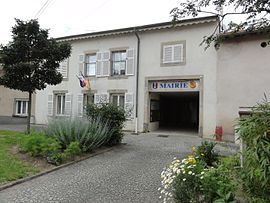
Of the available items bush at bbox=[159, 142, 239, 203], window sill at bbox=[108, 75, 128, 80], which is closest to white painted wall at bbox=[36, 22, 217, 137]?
window sill at bbox=[108, 75, 128, 80]

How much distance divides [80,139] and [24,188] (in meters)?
2.65

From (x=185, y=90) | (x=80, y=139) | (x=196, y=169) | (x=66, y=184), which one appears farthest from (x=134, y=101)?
(x=196, y=169)

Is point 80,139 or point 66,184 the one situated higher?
point 80,139

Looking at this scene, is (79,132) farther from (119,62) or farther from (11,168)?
(119,62)

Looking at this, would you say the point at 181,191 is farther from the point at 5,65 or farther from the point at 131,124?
the point at 131,124

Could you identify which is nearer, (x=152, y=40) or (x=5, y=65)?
(x=5, y=65)

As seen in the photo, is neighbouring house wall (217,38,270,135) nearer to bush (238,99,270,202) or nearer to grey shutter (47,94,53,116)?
bush (238,99,270,202)

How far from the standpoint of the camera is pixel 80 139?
665cm

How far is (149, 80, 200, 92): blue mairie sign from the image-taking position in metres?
11.8

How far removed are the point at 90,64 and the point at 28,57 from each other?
607cm

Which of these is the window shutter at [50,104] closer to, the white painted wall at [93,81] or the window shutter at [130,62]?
the white painted wall at [93,81]

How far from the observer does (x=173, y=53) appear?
39.7 ft

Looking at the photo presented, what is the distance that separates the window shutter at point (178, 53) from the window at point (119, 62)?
320 centimetres

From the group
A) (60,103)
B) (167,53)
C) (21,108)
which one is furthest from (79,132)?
(21,108)
